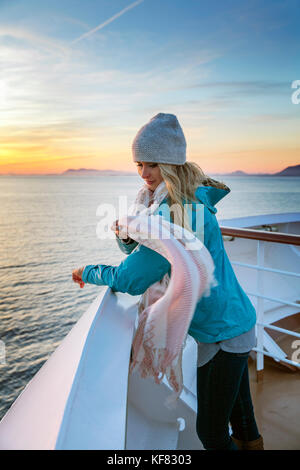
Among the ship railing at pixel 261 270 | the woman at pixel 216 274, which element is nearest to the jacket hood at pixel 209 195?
the woman at pixel 216 274

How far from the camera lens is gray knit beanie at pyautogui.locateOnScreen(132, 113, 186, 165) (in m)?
1.11

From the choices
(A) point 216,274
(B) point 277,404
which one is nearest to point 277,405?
(B) point 277,404

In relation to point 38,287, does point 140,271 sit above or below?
above

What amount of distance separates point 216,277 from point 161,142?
442mm

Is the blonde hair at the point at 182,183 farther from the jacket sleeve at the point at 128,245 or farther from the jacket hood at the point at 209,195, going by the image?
the jacket sleeve at the point at 128,245

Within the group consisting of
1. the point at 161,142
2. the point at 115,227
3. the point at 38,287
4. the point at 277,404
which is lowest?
the point at 38,287

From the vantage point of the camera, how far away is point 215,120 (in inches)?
1164

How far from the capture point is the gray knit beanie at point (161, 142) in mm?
1109

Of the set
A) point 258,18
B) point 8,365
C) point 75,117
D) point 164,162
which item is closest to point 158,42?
point 258,18

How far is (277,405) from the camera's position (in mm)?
2053

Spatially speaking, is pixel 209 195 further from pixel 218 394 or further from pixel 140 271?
pixel 218 394

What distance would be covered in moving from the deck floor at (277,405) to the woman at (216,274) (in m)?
0.77
